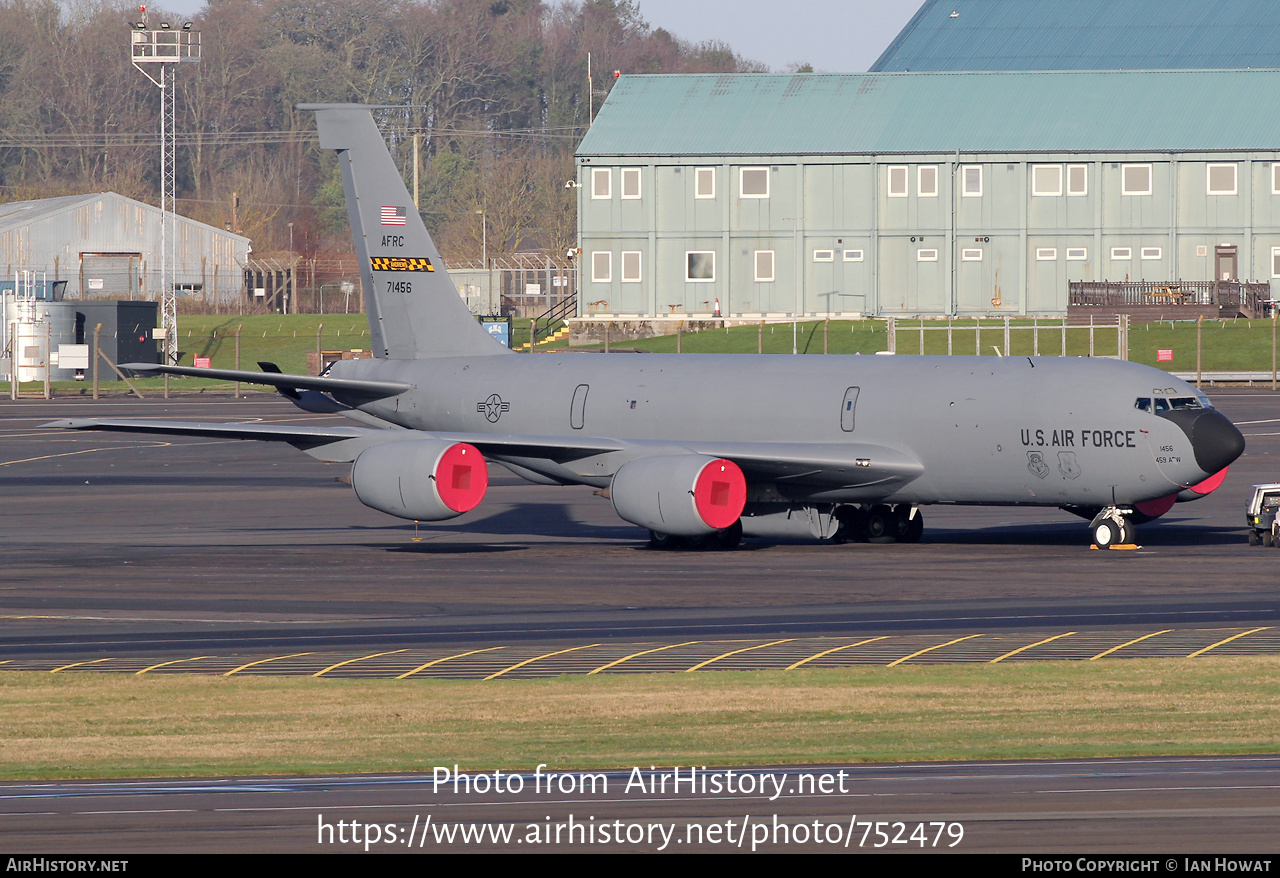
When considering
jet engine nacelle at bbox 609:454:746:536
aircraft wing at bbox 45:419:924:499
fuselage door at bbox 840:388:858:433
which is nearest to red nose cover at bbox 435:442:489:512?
aircraft wing at bbox 45:419:924:499

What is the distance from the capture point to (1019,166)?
9944cm

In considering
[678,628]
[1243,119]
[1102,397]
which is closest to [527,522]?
[1102,397]

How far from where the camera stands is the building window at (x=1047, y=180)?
99625mm

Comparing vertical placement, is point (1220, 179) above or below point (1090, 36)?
below

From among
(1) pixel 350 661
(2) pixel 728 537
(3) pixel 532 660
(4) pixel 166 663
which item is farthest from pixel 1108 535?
(4) pixel 166 663

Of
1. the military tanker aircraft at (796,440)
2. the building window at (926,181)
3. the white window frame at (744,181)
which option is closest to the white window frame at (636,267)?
the white window frame at (744,181)

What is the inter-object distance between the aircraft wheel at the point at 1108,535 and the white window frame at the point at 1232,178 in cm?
6919

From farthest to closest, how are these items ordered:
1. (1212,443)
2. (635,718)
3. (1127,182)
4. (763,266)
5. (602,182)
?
(602,182)
(763,266)
(1127,182)
(1212,443)
(635,718)

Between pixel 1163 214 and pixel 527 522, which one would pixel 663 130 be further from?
pixel 527 522

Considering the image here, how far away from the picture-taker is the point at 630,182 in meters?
105

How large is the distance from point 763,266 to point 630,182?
9193 millimetres

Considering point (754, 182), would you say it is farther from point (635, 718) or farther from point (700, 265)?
point (635, 718)

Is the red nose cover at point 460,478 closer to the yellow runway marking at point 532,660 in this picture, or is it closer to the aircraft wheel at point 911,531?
the aircraft wheel at point 911,531

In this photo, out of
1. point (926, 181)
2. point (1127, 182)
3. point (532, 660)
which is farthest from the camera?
point (926, 181)
